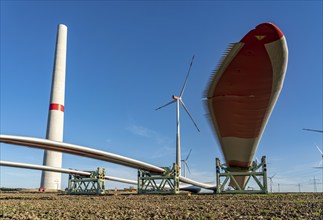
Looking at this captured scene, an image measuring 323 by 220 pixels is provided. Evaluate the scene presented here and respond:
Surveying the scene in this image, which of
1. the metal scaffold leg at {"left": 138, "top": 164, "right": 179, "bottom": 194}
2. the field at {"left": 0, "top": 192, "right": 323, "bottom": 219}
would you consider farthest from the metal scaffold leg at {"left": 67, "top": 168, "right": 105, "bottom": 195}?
the field at {"left": 0, "top": 192, "right": 323, "bottom": 219}

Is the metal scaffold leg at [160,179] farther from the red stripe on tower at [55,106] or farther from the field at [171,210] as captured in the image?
the red stripe on tower at [55,106]

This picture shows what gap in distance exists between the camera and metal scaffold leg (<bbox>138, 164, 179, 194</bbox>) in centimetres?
4038

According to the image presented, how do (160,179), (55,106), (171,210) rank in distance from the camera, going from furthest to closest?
(55,106) → (160,179) → (171,210)

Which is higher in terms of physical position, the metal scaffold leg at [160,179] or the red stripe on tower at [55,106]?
the red stripe on tower at [55,106]

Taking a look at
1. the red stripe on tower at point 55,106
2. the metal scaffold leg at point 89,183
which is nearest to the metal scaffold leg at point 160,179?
the metal scaffold leg at point 89,183

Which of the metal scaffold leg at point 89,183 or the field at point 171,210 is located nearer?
the field at point 171,210

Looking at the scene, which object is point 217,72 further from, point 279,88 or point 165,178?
A: point 165,178

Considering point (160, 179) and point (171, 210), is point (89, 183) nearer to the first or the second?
point (160, 179)

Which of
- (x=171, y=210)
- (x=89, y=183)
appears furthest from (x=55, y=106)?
(x=171, y=210)

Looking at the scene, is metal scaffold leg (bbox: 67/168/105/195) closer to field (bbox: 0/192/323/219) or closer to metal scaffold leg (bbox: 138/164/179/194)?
metal scaffold leg (bbox: 138/164/179/194)

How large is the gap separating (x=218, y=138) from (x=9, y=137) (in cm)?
2015

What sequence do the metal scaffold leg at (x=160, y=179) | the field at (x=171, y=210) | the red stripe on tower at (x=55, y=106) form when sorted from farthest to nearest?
the red stripe on tower at (x=55, y=106) < the metal scaffold leg at (x=160, y=179) < the field at (x=171, y=210)

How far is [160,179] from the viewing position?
41750 mm

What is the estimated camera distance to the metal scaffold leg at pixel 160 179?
4038 cm
